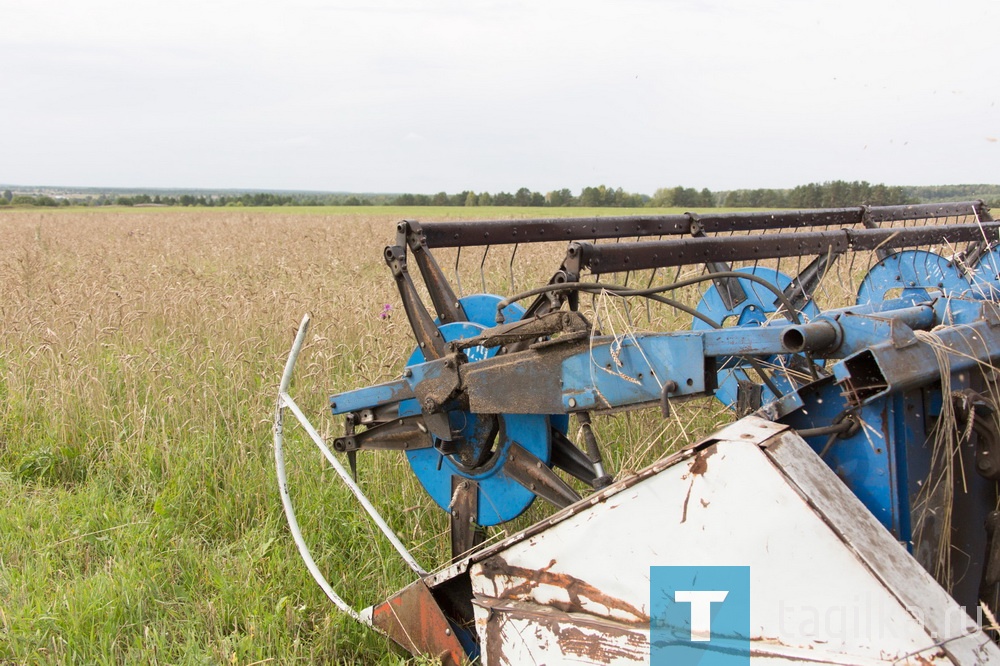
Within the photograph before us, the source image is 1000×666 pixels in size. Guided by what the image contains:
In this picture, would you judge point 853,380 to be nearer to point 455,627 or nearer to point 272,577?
point 455,627

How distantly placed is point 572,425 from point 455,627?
1.66 m

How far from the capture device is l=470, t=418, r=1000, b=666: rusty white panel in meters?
1.79

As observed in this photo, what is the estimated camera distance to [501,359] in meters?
2.70

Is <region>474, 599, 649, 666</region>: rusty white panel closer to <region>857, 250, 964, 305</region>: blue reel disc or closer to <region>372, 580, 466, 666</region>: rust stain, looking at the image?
<region>372, 580, 466, 666</region>: rust stain

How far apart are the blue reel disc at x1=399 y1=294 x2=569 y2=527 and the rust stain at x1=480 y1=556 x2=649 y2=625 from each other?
594 millimetres

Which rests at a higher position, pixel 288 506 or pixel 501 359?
pixel 501 359

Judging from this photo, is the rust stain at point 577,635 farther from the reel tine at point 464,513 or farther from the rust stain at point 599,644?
the reel tine at point 464,513

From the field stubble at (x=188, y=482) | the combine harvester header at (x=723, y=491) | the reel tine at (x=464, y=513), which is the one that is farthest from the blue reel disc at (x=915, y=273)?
the reel tine at (x=464, y=513)

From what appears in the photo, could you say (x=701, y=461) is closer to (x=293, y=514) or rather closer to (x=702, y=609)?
(x=702, y=609)

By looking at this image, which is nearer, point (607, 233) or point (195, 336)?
point (607, 233)

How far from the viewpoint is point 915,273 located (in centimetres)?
436

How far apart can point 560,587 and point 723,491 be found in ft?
1.83

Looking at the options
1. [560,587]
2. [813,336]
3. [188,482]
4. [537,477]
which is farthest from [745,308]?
[188,482]

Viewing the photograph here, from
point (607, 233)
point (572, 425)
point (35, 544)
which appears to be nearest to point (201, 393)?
point (35, 544)
